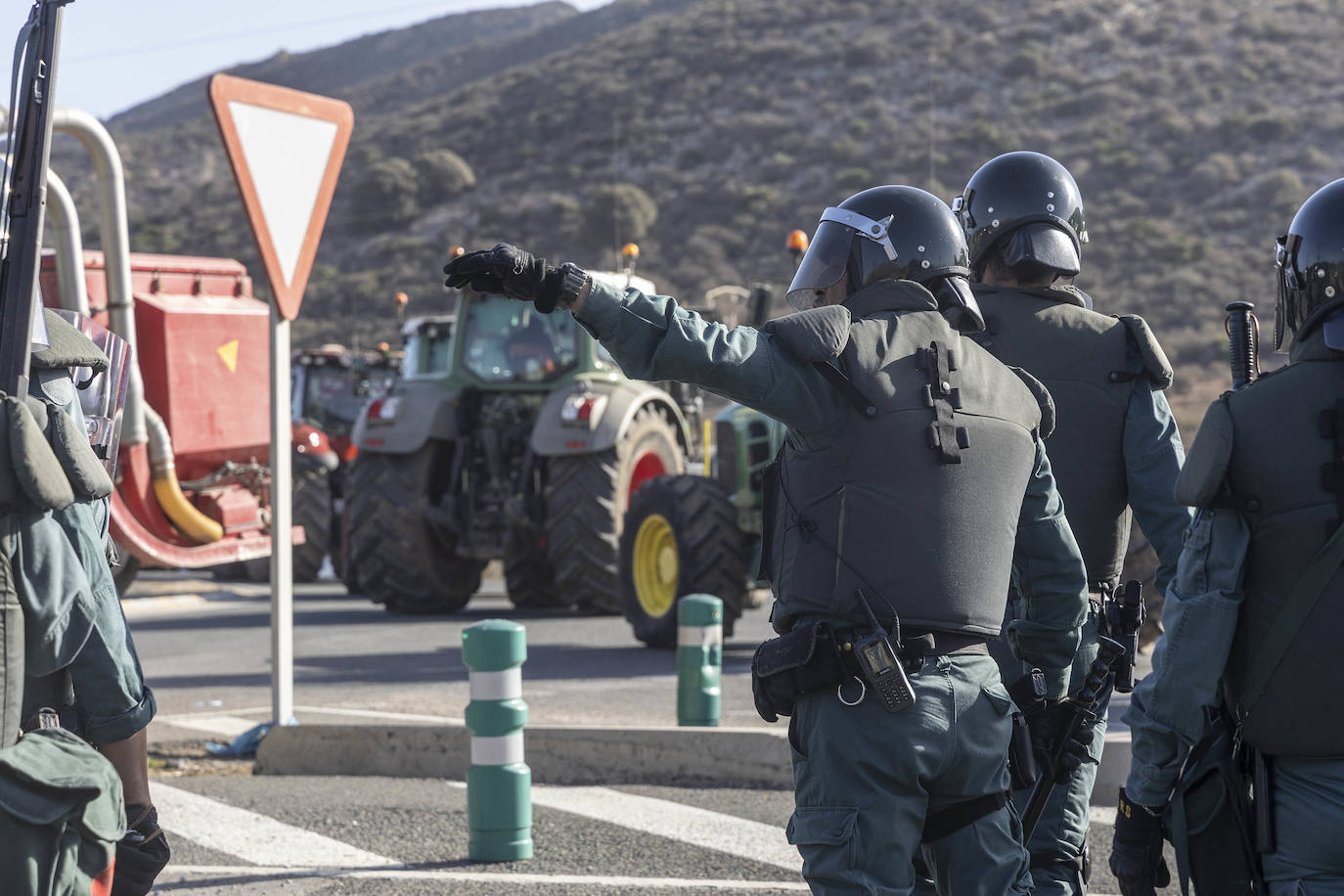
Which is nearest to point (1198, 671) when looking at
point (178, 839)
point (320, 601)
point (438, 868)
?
point (438, 868)

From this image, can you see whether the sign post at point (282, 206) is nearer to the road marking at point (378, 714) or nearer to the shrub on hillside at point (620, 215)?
the road marking at point (378, 714)

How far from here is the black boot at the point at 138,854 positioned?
3.39 meters

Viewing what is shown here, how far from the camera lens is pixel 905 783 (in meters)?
3.14

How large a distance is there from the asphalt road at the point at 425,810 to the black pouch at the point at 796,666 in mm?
2097

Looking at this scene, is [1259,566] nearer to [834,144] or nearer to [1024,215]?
[1024,215]

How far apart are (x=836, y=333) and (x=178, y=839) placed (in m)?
3.76

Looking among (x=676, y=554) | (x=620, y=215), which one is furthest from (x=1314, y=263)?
(x=620, y=215)

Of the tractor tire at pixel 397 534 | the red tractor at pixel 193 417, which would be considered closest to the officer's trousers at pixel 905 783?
the red tractor at pixel 193 417

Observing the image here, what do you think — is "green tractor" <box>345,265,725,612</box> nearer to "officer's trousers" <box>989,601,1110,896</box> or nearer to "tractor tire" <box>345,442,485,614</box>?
"tractor tire" <box>345,442,485,614</box>

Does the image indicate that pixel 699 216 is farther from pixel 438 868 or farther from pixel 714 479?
pixel 438 868

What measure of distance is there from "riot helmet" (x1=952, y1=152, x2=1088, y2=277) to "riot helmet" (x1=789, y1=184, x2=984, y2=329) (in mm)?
881

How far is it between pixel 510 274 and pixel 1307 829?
1.72 meters

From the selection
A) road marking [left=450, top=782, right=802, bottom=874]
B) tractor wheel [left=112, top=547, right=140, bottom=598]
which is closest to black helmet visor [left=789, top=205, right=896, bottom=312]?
road marking [left=450, top=782, right=802, bottom=874]

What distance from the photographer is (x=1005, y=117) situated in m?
51.0
